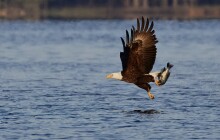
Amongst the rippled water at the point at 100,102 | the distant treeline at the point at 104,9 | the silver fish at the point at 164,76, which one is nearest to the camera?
the rippled water at the point at 100,102

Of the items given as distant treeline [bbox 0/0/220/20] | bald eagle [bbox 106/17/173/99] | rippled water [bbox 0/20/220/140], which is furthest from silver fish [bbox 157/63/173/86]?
distant treeline [bbox 0/0/220/20]

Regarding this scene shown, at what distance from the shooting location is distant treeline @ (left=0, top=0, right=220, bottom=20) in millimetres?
88688

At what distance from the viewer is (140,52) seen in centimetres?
1670

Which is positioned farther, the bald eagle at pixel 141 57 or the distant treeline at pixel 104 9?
the distant treeline at pixel 104 9

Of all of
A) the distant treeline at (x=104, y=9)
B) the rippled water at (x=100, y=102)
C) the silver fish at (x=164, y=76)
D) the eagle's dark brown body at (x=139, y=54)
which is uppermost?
the eagle's dark brown body at (x=139, y=54)

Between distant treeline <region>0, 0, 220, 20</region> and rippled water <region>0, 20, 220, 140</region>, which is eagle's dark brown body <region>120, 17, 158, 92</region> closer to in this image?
rippled water <region>0, 20, 220, 140</region>

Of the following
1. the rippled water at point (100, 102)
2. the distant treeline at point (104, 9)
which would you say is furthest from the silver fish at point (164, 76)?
the distant treeline at point (104, 9)

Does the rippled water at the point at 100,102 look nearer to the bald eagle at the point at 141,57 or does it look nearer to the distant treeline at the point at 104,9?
the bald eagle at the point at 141,57

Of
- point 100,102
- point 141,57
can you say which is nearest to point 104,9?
point 100,102

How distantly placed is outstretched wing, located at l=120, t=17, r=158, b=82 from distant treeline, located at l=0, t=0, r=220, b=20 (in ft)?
222

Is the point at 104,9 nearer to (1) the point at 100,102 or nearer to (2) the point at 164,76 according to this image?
(1) the point at 100,102

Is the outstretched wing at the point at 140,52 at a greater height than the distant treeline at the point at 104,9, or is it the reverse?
the outstretched wing at the point at 140,52

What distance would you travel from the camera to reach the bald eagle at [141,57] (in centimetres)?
1662

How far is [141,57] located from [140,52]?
0.09 meters
